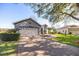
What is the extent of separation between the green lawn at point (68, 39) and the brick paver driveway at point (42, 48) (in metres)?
0.03

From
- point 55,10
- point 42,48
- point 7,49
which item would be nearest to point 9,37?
point 7,49

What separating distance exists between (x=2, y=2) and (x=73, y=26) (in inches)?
25.8

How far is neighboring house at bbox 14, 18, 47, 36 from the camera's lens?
5.32 feet

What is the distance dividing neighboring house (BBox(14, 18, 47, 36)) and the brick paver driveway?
56 mm

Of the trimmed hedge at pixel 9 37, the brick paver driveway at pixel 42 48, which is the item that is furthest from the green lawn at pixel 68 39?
the trimmed hedge at pixel 9 37

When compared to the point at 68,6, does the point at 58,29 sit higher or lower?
lower

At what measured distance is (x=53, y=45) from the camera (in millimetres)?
1620

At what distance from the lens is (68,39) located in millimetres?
1616

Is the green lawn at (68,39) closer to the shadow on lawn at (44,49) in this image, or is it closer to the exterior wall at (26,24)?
the shadow on lawn at (44,49)

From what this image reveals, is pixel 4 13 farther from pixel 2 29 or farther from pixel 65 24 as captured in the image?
pixel 65 24

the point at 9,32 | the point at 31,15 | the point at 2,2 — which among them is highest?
the point at 2,2

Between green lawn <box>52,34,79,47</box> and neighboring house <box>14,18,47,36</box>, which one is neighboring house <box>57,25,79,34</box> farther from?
neighboring house <box>14,18,47,36</box>

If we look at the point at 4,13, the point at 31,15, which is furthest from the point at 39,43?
the point at 4,13

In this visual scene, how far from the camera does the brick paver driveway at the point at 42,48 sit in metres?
1.59
